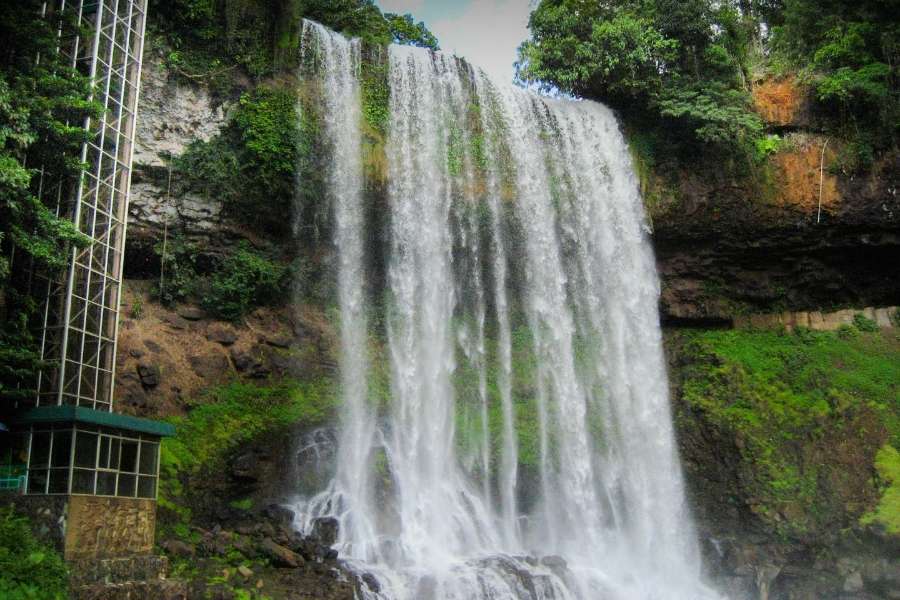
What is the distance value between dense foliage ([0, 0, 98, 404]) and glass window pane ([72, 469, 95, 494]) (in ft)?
5.45

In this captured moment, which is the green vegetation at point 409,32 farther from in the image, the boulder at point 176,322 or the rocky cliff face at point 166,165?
the boulder at point 176,322

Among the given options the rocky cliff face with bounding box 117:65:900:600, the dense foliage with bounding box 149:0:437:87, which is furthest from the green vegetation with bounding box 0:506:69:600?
the dense foliage with bounding box 149:0:437:87

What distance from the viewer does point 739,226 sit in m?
21.8

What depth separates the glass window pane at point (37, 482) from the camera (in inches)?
491

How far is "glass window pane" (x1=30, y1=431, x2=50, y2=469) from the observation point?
41.2 feet

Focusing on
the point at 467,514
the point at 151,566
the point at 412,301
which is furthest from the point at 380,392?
the point at 151,566

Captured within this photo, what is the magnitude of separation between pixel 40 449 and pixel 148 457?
1885 mm

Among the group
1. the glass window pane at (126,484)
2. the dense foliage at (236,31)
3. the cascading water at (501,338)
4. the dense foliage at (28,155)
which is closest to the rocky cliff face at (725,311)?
the dense foliage at (236,31)

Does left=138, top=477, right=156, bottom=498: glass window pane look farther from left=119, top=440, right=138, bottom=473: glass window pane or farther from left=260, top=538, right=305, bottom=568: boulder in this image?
left=260, top=538, right=305, bottom=568: boulder

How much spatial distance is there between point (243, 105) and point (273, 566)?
37.0 ft

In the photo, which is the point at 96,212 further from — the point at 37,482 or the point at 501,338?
the point at 501,338

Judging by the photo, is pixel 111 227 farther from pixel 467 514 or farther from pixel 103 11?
pixel 467 514

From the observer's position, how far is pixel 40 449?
12688 mm

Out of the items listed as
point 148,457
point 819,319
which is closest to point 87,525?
point 148,457
